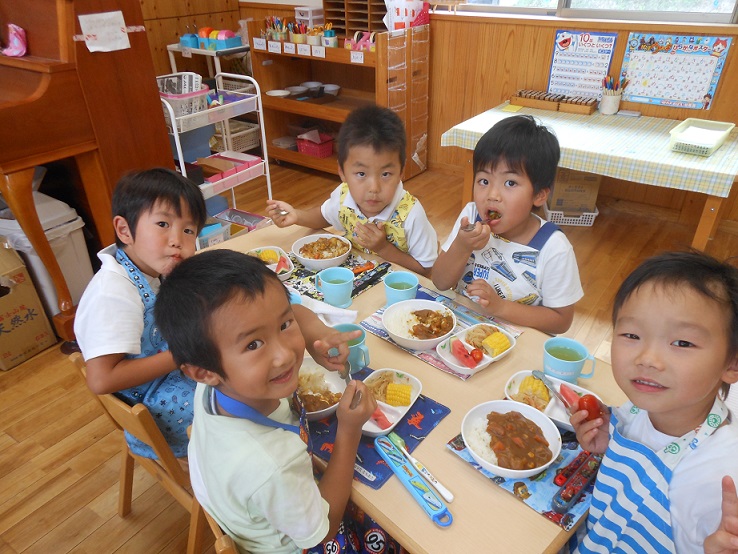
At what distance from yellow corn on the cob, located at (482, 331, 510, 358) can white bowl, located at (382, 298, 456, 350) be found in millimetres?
95

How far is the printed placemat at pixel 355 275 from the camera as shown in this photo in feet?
4.87

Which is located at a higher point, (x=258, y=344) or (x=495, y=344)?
(x=258, y=344)

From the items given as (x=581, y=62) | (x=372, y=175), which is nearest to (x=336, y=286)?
(x=372, y=175)

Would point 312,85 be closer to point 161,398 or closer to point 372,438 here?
point 161,398

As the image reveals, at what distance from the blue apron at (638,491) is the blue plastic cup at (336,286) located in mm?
744

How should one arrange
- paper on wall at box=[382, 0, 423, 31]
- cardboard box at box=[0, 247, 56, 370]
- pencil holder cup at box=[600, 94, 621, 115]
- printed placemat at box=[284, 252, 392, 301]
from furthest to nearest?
paper on wall at box=[382, 0, 423, 31]
pencil holder cup at box=[600, 94, 621, 115]
cardboard box at box=[0, 247, 56, 370]
printed placemat at box=[284, 252, 392, 301]

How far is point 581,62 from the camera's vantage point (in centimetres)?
336

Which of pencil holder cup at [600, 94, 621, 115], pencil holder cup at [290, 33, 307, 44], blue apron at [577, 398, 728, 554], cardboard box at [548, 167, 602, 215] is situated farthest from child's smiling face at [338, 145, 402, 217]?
pencil holder cup at [290, 33, 307, 44]

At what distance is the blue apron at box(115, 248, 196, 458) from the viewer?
1335 millimetres

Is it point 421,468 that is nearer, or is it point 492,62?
point 421,468

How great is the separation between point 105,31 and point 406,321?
2.03 meters

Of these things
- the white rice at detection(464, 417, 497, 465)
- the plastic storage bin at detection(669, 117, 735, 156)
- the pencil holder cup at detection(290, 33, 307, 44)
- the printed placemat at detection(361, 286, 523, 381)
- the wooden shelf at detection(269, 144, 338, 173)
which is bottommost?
the wooden shelf at detection(269, 144, 338, 173)

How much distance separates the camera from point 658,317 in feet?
2.56

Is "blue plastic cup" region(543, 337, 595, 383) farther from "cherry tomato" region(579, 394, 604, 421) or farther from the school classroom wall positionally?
the school classroom wall
